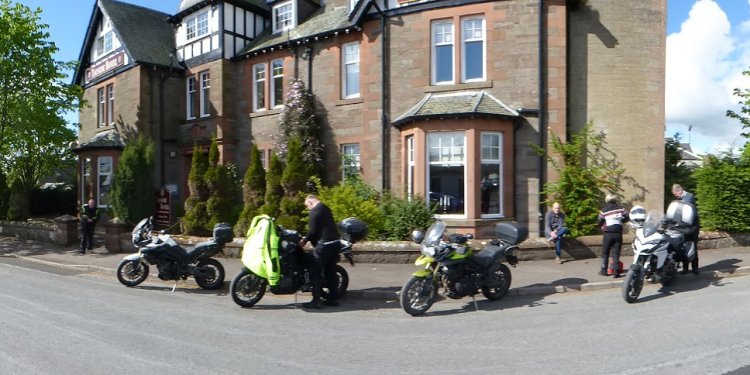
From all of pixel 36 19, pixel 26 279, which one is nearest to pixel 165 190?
pixel 26 279

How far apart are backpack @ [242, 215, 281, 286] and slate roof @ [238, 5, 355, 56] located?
10.3 metres

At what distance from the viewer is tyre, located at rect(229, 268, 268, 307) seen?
7.80 metres

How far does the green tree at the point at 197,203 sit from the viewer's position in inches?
586

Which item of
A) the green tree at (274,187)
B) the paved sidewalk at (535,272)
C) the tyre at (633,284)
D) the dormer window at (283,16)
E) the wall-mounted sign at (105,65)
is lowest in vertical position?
the paved sidewalk at (535,272)

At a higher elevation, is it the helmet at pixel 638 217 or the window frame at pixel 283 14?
the window frame at pixel 283 14

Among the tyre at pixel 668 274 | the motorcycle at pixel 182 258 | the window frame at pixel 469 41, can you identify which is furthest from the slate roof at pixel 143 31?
the tyre at pixel 668 274

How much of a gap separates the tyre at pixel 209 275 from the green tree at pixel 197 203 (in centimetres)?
560

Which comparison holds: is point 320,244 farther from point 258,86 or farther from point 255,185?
point 258,86

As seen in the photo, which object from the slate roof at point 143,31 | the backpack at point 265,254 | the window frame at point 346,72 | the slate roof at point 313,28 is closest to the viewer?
the backpack at point 265,254

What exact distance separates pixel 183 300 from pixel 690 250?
8.96 meters

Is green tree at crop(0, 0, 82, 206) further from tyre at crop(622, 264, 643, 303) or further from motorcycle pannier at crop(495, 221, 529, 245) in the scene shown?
tyre at crop(622, 264, 643, 303)

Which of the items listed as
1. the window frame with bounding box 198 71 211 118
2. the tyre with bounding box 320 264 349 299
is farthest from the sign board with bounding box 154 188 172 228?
the tyre with bounding box 320 264 349 299

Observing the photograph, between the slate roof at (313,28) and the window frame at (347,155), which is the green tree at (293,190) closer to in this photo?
the window frame at (347,155)

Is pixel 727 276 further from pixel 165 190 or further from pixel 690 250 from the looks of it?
pixel 165 190
